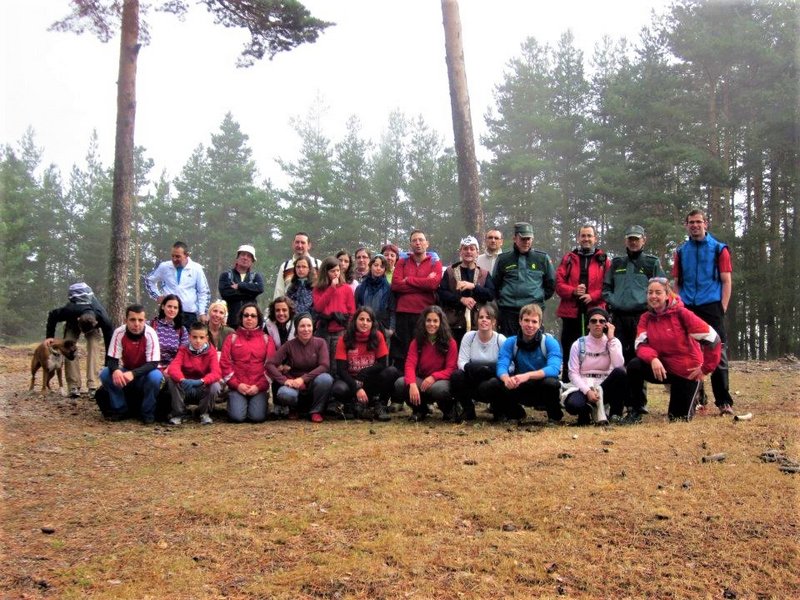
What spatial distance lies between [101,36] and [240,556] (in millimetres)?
13183

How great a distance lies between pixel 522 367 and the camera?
7.08m

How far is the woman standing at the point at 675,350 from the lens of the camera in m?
6.55

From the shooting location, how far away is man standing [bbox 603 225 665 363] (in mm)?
7473

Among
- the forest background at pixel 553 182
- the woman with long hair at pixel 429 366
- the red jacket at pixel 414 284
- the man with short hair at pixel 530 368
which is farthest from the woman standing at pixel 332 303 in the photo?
the forest background at pixel 553 182

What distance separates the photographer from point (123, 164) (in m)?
11.8

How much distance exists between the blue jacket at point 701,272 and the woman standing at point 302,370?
4.46m

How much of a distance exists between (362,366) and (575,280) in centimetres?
298

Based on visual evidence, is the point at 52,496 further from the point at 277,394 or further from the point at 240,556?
the point at 277,394

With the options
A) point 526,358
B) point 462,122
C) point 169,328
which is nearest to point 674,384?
point 526,358

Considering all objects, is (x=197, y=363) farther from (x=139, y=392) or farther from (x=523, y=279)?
(x=523, y=279)

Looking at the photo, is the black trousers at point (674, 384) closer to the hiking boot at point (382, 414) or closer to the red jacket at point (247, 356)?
the hiking boot at point (382, 414)

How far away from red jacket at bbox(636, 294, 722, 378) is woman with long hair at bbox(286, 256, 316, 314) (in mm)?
4473

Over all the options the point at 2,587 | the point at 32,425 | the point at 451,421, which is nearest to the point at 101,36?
the point at 32,425

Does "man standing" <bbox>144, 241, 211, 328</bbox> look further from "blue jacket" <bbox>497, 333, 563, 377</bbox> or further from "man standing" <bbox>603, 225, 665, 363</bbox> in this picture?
"man standing" <bbox>603, 225, 665, 363</bbox>
